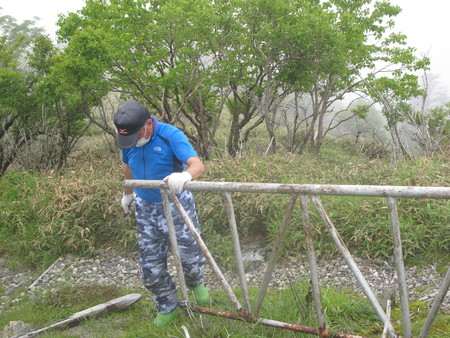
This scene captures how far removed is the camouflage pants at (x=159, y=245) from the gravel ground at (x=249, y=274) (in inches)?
38.7

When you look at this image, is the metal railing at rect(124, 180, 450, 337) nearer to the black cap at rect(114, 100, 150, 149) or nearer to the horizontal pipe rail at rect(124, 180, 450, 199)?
the horizontal pipe rail at rect(124, 180, 450, 199)

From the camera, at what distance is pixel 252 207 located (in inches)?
195

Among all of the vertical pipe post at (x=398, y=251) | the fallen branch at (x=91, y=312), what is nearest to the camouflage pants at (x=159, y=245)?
the fallen branch at (x=91, y=312)

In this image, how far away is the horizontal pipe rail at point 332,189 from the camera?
169cm

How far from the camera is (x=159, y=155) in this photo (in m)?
2.79

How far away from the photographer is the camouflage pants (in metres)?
2.85

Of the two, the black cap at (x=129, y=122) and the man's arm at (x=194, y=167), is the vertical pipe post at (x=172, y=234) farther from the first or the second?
the black cap at (x=129, y=122)

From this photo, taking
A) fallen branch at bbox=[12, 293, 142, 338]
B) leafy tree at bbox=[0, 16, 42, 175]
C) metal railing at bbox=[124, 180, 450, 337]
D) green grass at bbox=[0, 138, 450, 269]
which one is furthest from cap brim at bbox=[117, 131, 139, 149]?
leafy tree at bbox=[0, 16, 42, 175]

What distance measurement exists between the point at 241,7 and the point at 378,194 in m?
7.26

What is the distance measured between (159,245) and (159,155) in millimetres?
683

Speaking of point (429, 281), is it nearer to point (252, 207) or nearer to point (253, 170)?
point (252, 207)

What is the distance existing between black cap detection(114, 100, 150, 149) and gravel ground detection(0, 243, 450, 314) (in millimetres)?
1726

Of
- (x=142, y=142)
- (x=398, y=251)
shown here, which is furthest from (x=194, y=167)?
(x=398, y=251)

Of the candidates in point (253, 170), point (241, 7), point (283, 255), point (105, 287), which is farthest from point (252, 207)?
point (241, 7)
